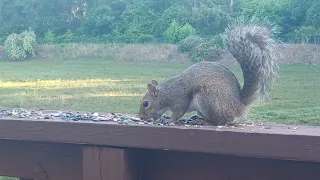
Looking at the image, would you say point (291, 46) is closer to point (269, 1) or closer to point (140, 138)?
point (269, 1)

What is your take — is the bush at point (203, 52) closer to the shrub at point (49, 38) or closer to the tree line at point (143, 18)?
the tree line at point (143, 18)

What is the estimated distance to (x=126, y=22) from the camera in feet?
89.9

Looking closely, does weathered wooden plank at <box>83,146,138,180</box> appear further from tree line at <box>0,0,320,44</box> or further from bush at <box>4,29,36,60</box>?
bush at <box>4,29,36,60</box>

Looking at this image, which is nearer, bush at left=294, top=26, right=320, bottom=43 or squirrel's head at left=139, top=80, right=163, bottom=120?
squirrel's head at left=139, top=80, right=163, bottom=120

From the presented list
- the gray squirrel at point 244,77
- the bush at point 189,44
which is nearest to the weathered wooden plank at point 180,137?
the gray squirrel at point 244,77

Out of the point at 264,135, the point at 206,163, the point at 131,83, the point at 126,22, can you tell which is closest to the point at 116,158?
the point at 206,163

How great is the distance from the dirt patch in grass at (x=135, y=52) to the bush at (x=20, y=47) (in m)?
0.52

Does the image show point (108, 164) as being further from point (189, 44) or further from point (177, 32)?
point (177, 32)

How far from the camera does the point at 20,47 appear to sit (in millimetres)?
24078

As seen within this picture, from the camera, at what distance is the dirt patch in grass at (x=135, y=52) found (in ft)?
54.9

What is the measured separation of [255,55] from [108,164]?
77 centimetres

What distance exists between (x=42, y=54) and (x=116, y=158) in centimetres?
2348

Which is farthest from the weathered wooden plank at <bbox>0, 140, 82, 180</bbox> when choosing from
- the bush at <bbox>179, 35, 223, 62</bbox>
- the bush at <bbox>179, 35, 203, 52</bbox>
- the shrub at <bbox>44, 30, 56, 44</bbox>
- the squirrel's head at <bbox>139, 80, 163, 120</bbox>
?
the shrub at <bbox>44, 30, 56, 44</bbox>

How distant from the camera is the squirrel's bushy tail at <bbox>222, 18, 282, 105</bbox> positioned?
1913 millimetres
